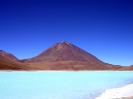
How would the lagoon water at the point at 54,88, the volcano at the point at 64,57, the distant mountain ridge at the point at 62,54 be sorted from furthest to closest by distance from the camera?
the distant mountain ridge at the point at 62,54 < the volcano at the point at 64,57 < the lagoon water at the point at 54,88

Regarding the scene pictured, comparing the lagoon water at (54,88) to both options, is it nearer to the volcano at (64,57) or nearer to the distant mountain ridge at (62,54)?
the volcano at (64,57)

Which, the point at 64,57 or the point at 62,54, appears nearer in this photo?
the point at 64,57

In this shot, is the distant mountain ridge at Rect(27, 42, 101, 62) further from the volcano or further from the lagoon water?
the lagoon water

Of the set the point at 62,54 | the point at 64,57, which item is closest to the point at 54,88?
the point at 64,57

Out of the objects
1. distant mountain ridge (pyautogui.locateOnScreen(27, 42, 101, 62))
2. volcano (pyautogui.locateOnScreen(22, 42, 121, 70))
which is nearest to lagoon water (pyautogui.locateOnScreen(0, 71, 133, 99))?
volcano (pyautogui.locateOnScreen(22, 42, 121, 70))

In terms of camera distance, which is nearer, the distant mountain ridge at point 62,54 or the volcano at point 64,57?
the volcano at point 64,57

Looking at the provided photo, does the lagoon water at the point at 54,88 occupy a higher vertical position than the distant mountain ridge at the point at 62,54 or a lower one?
lower

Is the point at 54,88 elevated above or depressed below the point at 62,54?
below

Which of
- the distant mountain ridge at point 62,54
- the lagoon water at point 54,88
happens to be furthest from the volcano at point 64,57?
the lagoon water at point 54,88

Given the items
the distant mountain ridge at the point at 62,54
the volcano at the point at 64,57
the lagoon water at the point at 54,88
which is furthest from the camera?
the distant mountain ridge at the point at 62,54

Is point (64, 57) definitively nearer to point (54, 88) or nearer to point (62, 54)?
point (62, 54)

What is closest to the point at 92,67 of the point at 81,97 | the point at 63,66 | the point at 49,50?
the point at 63,66

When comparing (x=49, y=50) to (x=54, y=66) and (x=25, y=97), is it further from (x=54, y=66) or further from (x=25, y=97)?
(x=25, y=97)

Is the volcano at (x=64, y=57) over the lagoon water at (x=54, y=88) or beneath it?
over
